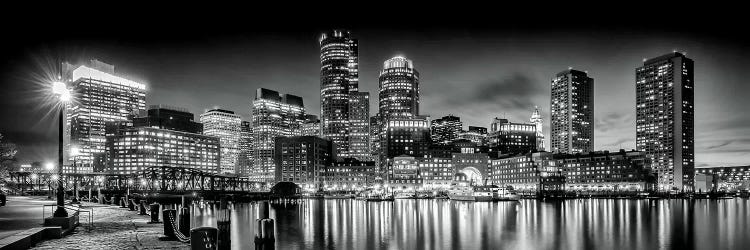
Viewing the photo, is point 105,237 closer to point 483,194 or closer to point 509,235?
point 509,235

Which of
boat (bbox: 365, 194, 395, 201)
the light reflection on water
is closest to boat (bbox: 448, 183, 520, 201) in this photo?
boat (bbox: 365, 194, 395, 201)

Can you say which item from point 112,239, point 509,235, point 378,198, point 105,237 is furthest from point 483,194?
point 112,239

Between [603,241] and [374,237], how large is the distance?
80.7 feet

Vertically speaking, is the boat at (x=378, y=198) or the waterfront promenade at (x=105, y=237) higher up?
the waterfront promenade at (x=105, y=237)

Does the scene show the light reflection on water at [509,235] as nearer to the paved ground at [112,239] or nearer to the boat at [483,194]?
the paved ground at [112,239]

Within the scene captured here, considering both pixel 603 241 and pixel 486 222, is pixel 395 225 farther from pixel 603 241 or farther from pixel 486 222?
pixel 603 241

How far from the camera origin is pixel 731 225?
258 feet

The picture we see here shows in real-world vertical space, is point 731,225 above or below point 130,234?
below

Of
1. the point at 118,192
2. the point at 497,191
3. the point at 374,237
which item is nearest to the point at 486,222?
the point at 374,237

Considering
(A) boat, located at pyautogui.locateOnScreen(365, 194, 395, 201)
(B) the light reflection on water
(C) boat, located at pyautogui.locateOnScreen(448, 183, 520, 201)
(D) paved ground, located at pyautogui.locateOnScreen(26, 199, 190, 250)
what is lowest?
(A) boat, located at pyautogui.locateOnScreen(365, 194, 395, 201)

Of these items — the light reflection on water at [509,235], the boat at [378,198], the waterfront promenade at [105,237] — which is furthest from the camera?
the boat at [378,198]

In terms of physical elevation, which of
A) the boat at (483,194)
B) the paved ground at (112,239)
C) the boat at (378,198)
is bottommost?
the boat at (378,198)

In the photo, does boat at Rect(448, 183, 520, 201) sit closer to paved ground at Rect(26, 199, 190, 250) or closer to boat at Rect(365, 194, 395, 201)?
boat at Rect(365, 194, 395, 201)

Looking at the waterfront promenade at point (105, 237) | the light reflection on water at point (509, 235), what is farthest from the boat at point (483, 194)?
the waterfront promenade at point (105, 237)
